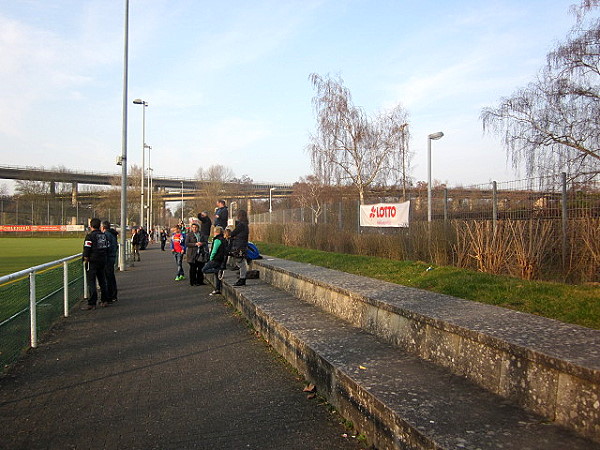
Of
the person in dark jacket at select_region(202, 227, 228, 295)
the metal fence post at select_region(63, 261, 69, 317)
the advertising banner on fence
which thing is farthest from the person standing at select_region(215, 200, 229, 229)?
the metal fence post at select_region(63, 261, 69, 317)

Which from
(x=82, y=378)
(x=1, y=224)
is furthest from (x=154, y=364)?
(x=1, y=224)

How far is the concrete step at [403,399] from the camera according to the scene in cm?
283

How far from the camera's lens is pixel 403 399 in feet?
11.3

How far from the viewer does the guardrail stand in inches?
230

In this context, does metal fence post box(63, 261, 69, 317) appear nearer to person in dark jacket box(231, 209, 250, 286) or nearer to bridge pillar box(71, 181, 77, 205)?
person in dark jacket box(231, 209, 250, 286)

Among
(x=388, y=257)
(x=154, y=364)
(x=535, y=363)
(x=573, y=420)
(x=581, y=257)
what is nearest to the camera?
(x=573, y=420)

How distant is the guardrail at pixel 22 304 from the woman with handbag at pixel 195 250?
4495mm

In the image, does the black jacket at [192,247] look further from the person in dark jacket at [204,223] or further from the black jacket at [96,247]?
the black jacket at [96,247]

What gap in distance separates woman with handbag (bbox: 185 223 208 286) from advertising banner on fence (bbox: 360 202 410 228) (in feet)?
16.3

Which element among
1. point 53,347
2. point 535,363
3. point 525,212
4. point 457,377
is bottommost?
point 53,347

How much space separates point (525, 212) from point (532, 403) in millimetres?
6531

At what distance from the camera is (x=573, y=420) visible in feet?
9.46

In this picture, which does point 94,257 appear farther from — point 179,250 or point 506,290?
point 506,290

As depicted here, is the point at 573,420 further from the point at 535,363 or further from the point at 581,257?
the point at 581,257
